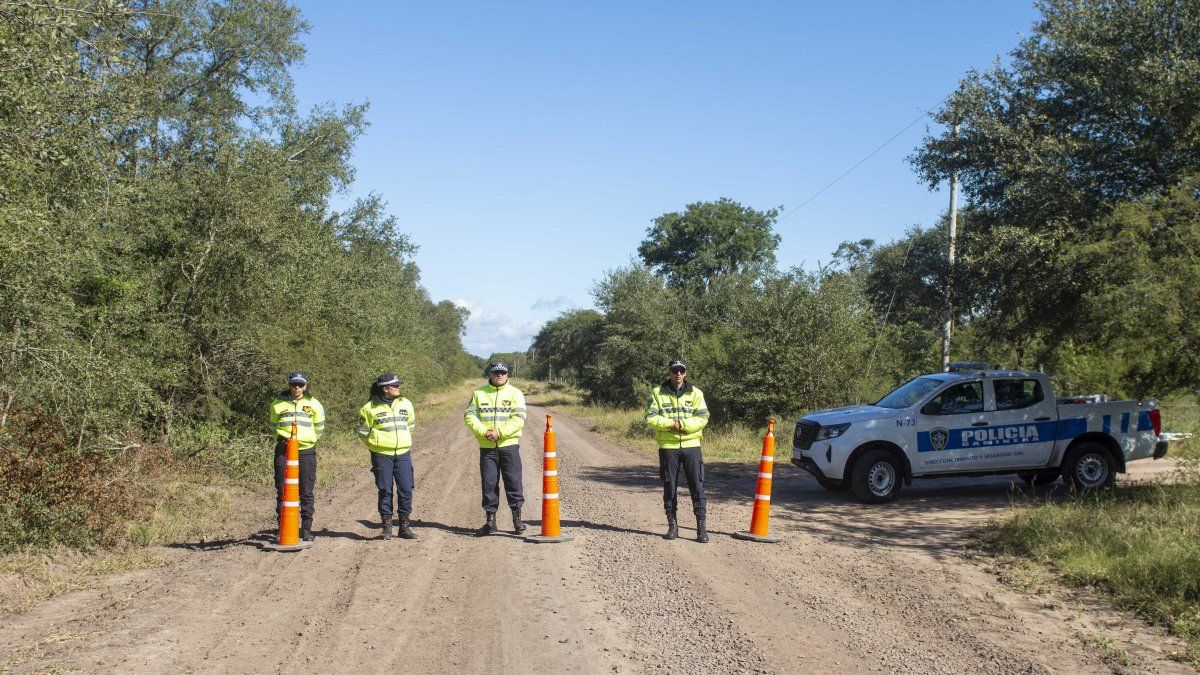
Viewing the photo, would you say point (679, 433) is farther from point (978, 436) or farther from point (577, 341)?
point (577, 341)

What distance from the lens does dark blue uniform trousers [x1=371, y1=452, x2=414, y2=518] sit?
9.26 metres

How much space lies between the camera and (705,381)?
27.3m

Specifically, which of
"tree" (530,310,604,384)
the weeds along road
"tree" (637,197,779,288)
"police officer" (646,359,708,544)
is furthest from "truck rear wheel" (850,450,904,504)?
"tree" (637,197,779,288)

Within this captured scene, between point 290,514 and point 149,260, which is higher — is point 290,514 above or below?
below

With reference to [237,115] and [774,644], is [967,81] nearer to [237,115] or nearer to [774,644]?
[774,644]

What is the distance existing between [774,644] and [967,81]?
12102 millimetres

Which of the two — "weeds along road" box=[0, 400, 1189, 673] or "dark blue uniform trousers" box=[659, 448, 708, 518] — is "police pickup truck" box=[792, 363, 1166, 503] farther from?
"dark blue uniform trousers" box=[659, 448, 708, 518]

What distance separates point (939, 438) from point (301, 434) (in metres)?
8.82

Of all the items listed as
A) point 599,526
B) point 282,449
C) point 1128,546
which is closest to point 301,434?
point 282,449

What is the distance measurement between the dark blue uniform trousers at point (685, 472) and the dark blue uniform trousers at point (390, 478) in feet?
9.42

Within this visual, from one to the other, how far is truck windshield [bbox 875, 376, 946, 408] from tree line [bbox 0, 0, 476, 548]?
10.2 metres

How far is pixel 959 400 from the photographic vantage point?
12.5m

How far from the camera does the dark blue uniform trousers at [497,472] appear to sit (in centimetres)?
940

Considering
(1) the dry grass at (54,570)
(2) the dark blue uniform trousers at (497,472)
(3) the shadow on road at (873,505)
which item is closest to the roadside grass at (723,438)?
(3) the shadow on road at (873,505)
